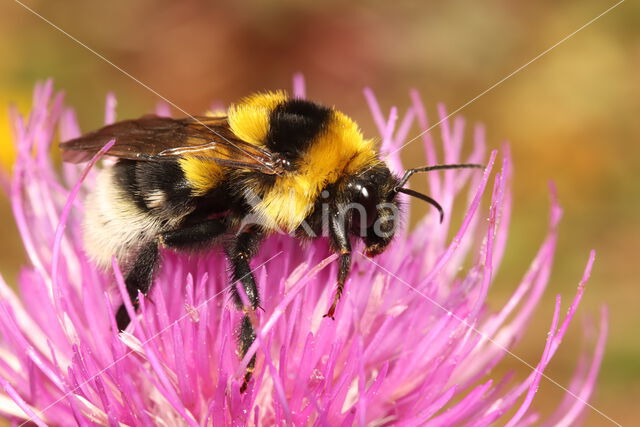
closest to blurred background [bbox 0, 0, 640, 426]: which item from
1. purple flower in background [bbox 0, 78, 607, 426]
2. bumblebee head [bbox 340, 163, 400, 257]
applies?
purple flower in background [bbox 0, 78, 607, 426]

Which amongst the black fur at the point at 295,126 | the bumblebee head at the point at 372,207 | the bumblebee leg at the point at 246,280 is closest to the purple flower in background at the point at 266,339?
the bumblebee leg at the point at 246,280

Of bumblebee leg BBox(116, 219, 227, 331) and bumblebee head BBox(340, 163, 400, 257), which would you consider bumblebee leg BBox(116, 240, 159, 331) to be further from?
bumblebee head BBox(340, 163, 400, 257)

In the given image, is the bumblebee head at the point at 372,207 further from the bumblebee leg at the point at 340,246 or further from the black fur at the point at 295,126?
the black fur at the point at 295,126

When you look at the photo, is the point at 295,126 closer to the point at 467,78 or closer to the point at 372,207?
the point at 372,207

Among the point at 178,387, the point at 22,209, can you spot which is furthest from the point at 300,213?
the point at 22,209

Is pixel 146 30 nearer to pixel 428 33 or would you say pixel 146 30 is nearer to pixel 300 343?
pixel 428 33

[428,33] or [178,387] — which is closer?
[178,387]
